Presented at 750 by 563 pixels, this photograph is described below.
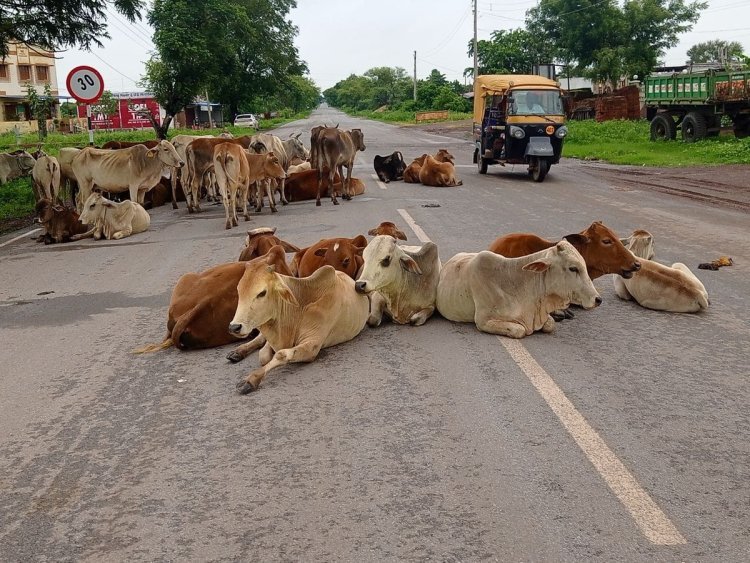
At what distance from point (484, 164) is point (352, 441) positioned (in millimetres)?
17378

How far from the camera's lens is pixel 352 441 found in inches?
176

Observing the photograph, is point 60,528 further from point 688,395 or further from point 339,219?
point 339,219

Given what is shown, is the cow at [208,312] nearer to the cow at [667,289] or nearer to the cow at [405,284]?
the cow at [405,284]

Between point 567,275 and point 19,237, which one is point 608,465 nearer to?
point 567,275

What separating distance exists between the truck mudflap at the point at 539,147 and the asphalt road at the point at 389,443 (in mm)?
11122

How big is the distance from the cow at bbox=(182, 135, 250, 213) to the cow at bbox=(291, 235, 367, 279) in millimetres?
8085

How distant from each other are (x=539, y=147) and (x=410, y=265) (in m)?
13.1

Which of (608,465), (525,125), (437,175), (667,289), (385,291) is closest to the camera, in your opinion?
(608,465)

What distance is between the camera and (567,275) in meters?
6.05

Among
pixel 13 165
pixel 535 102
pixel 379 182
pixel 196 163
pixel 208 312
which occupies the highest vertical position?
pixel 535 102

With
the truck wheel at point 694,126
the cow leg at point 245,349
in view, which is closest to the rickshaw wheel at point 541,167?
the truck wheel at point 694,126

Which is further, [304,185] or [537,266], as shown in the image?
[304,185]

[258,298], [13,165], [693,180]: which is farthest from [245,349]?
[693,180]

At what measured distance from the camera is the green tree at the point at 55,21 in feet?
51.0
